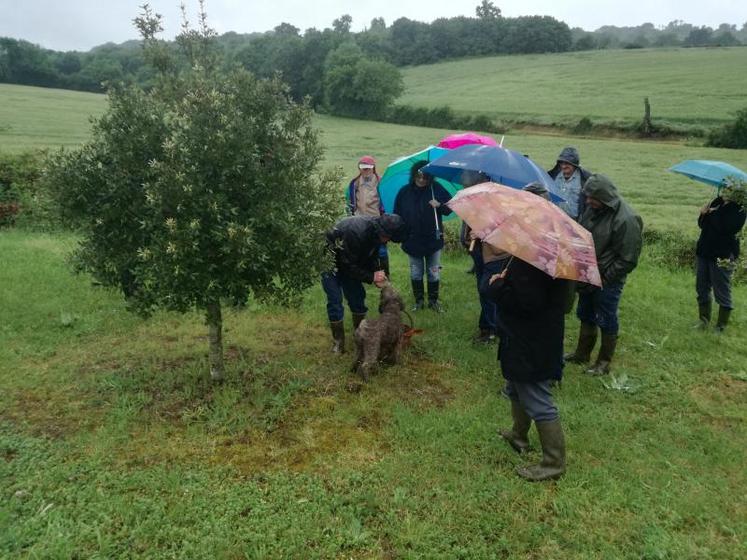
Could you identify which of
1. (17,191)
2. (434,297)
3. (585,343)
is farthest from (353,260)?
(17,191)

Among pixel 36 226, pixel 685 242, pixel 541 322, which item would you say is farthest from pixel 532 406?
pixel 36 226

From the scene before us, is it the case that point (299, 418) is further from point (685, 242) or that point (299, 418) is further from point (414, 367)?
point (685, 242)

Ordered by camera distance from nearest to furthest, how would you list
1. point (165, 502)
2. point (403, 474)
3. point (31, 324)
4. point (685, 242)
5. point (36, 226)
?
point (165, 502)
point (403, 474)
point (31, 324)
point (685, 242)
point (36, 226)

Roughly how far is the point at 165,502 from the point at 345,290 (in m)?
3.70

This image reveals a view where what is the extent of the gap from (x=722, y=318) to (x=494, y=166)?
4.74 m

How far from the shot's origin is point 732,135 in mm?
33281

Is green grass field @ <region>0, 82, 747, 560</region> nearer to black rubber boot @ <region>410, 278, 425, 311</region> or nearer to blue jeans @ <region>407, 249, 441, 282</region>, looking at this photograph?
black rubber boot @ <region>410, 278, 425, 311</region>

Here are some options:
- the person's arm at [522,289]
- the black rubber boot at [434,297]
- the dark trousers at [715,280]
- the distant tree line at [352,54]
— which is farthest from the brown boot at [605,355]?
the distant tree line at [352,54]

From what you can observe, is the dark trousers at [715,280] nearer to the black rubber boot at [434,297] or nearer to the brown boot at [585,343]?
the brown boot at [585,343]

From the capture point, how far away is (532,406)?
502 cm

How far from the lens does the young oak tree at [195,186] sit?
518cm

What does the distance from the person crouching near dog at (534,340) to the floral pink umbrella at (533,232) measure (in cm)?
30

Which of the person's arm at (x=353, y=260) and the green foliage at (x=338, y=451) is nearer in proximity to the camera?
the green foliage at (x=338, y=451)

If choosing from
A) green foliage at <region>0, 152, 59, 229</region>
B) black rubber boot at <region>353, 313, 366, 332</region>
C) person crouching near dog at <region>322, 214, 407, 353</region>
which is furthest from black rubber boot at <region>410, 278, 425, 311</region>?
green foliage at <region>0, 152, 59, 229</region>
